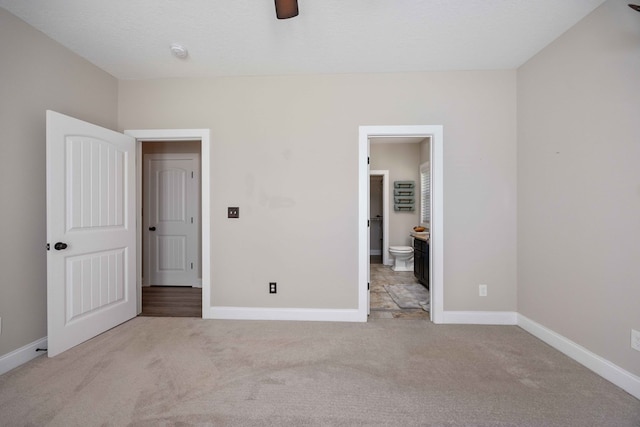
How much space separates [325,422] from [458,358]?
1.22 metres

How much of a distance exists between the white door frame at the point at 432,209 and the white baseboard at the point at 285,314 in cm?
13

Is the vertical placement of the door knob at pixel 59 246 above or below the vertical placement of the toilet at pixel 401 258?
above

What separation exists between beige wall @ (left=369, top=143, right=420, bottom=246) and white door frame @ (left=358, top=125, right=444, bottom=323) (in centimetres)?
314

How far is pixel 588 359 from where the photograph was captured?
1917 millimetres

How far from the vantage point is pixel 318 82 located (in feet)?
9.10

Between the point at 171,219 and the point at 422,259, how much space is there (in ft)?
13.3

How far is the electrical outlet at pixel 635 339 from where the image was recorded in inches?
64.4

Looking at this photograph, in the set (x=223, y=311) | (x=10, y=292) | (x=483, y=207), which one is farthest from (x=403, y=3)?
(x=10, y=292)

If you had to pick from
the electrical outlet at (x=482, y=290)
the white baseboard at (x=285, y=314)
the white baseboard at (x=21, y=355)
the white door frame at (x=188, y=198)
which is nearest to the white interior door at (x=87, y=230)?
the white baseboard at (x=21, y=355)

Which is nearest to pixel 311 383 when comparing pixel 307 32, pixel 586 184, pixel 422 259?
pixel 586 184

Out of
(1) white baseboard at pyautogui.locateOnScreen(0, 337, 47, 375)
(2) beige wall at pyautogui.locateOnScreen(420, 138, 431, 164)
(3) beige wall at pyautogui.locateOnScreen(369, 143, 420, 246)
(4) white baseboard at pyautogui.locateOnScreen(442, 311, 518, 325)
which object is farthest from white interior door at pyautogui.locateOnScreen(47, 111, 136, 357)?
(2) beige wall at pyautogui.locateOnScreen(420, 138, 431, 164)

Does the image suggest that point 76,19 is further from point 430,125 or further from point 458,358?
point 458,358

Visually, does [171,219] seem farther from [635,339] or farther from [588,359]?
[635,339]

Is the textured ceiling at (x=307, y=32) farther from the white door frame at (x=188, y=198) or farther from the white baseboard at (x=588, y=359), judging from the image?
the white baseboard at (x=588, y=359)
